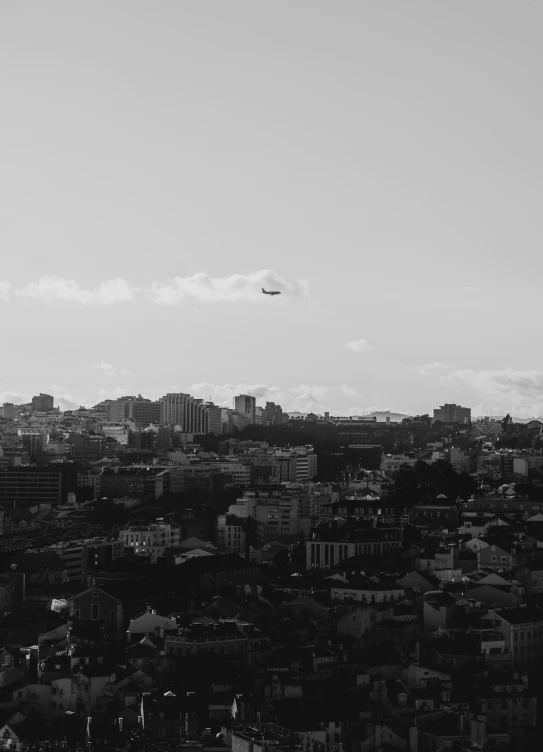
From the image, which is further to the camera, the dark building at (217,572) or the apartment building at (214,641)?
the dark building at (217,572)

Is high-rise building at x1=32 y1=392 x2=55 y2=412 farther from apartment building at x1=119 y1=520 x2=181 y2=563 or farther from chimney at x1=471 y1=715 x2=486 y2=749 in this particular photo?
chimney at x1=471 y1=715 x2=486 y2=749

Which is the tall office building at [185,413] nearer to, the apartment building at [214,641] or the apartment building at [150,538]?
the apartment building at [150,538]

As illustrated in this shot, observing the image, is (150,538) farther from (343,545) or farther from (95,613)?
(95,613)

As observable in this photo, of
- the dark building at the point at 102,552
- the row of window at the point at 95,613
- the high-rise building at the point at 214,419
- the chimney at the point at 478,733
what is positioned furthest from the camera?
the high-rise building at the point at 214,419

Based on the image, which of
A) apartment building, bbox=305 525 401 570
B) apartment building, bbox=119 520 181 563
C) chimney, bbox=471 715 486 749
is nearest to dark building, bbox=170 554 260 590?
apartment building, bbox=305 525 401 570

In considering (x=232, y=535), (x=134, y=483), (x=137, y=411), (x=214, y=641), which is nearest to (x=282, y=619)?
(x=214, y=641)

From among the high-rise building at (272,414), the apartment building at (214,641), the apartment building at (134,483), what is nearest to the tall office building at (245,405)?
the high-rise building at (272,414)
